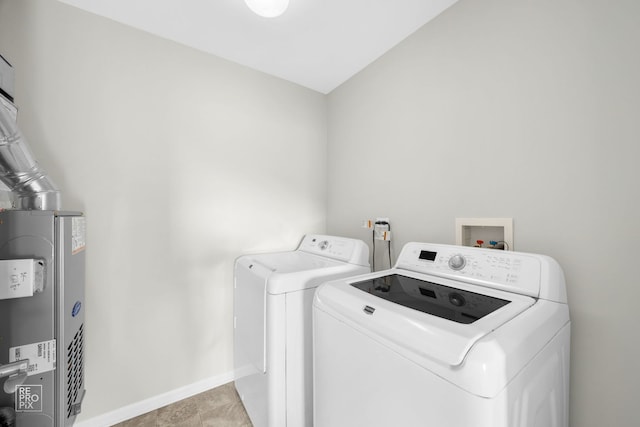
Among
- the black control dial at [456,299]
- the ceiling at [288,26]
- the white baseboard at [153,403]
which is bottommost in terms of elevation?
the white baseboard at [153,403]

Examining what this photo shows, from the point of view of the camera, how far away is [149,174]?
1.57 metres

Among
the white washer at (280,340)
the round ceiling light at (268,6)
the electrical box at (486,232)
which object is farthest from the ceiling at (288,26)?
the white washer at (280,340)

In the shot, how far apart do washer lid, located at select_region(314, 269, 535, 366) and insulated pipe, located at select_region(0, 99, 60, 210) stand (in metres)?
1.23

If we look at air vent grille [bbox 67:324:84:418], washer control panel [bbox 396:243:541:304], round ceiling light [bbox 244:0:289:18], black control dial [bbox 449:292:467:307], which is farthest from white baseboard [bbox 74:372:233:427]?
round ceiling light [bbox 244:0:289:18]

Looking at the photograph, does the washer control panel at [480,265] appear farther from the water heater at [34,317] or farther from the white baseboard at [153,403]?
the white baseboard at [153,403]

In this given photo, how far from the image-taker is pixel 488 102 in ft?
3.94

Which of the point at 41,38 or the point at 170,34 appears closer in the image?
the point at 41,38

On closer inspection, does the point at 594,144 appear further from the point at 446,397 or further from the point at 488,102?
the point at 446,397

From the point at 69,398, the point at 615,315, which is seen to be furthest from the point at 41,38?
the point at 615,315

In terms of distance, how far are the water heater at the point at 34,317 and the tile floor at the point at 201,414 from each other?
0.67 meters

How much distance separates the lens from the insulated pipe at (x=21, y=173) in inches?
35.5

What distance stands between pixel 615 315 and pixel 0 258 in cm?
222

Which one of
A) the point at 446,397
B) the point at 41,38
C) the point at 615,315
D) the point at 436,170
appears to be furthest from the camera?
the point at 436,170

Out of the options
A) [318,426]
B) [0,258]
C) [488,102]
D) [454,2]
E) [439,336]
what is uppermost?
[454,2]
